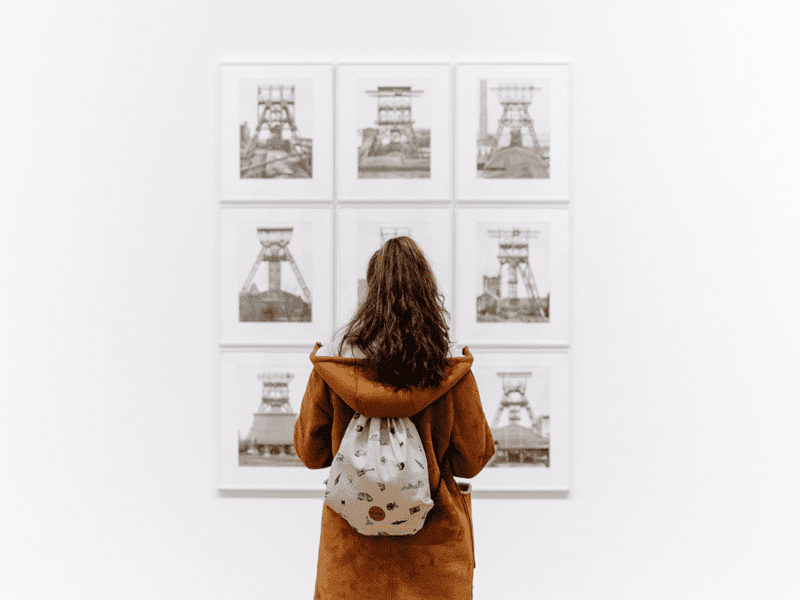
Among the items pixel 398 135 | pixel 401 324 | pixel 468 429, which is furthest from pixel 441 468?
pixel 398 135

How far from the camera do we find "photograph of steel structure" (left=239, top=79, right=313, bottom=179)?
2211mm

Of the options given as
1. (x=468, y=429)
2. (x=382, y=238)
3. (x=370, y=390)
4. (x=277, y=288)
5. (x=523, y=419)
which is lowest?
(x=523, y=419)

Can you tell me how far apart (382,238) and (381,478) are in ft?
3.46

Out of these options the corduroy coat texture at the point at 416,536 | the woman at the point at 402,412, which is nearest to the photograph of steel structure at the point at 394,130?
the woman at the point at 402,412

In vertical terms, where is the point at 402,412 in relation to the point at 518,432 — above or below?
above

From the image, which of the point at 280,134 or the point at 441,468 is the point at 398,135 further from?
the point at 441,468

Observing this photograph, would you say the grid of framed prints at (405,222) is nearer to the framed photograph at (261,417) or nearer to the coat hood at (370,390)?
the framed photograph at (261,417)

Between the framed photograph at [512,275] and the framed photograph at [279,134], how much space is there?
0.57m

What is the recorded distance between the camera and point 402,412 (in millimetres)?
1356

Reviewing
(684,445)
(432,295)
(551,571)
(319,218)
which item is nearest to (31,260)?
(319,218)

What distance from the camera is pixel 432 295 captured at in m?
1.41

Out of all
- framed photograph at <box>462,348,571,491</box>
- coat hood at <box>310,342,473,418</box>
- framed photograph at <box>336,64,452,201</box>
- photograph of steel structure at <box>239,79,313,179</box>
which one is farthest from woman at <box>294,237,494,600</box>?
photograph of steel structure at <box>239,79,313,179</box>

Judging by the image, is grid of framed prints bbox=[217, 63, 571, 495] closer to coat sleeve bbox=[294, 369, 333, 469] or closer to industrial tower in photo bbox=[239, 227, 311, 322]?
industrial tower in photo bbox=[239, 227, 311, 322]

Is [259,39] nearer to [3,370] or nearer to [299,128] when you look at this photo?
[299,128]
